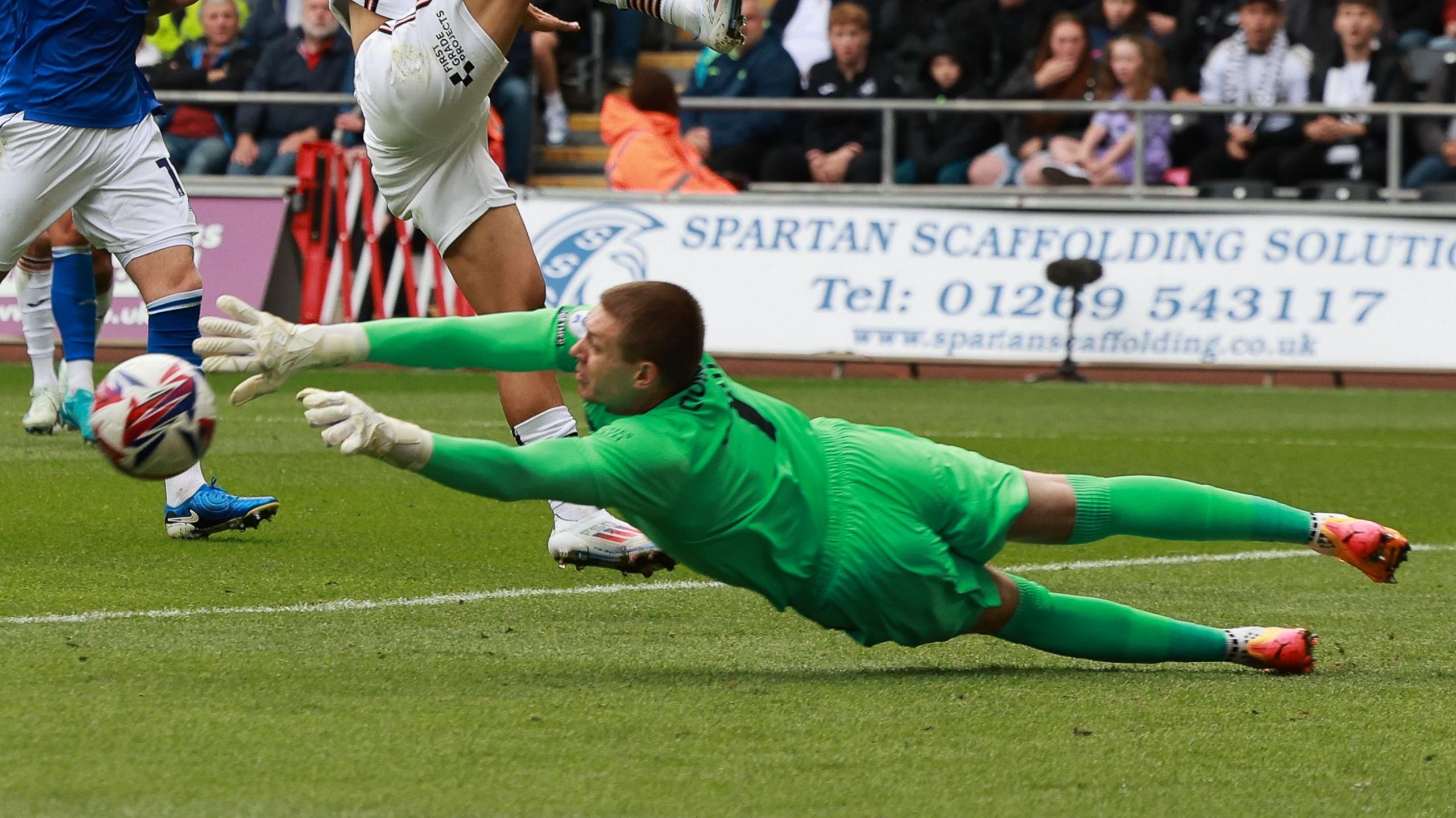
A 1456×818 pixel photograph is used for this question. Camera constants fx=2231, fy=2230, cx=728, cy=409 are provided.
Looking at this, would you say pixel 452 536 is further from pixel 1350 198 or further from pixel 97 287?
pixel 1350 198

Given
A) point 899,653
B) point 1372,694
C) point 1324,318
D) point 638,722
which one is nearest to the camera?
point 638,722

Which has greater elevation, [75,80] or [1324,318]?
[75,80]

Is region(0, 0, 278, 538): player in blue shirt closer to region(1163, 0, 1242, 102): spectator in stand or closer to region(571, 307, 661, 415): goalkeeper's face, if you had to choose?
region(571, 307, 661, 415): goalkeeper's face

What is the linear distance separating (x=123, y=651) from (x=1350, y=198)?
12.2 metres

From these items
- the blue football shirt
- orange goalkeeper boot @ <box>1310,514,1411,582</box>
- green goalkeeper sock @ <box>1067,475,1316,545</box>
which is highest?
the blue football shirt

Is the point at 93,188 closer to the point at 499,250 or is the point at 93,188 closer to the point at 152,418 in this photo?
the point at 499,250

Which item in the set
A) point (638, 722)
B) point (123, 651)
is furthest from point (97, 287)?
point (638, 722)

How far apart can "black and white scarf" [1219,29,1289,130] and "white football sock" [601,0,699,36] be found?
1110 centimetres

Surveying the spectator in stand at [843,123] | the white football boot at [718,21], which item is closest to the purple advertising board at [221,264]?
the spectator in stand at [843,123]

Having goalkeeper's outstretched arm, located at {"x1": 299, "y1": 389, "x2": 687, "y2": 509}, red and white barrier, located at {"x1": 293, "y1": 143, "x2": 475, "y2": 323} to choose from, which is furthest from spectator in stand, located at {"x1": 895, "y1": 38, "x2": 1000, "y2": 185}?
goalkeeper's outstretched arm, located at {"x1": 299, "y1": 389, "x2": 687, "y2": 509}

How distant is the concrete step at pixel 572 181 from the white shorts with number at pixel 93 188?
452 inches

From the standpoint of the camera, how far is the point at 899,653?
5113mm

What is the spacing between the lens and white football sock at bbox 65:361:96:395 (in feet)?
30.2

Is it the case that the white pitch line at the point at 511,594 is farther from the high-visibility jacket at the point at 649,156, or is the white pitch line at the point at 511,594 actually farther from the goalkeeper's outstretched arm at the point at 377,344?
the high-visibility jacket at the point at 649,156
